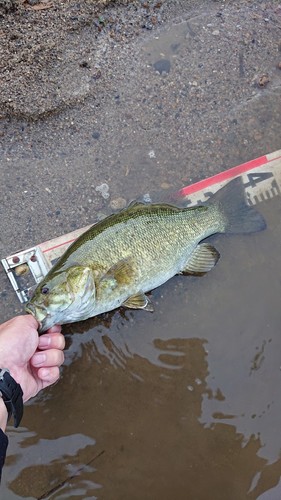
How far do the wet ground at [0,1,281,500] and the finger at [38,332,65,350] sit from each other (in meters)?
0.37

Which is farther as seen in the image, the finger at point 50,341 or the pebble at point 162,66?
the pebble at point 162,66

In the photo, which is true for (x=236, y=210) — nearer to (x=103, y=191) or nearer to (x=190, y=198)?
(x=190, y=198)

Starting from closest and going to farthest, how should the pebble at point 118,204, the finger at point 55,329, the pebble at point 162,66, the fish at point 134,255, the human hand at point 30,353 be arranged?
the human hand at point 30,353
the fish at point 134,255
the finger at point 55,329
the pebble at point 118,204
the pebble at point 162,66

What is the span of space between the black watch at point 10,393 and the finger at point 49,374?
0.85 ft

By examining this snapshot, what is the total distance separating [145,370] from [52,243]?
120cm

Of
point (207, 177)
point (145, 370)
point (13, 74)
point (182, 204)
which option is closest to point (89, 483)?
point (145, 370)

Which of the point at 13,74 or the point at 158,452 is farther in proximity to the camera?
the point at 13,74

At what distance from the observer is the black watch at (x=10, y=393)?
3041 millimetres

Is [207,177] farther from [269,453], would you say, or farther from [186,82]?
[269,453]

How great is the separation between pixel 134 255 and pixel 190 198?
792 millimetres

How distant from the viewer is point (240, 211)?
3.89 meters

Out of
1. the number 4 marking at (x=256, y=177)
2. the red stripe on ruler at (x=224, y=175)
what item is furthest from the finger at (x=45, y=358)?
the number 4 marking at (x=256, y=177)

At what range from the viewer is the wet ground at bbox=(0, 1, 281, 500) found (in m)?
3.65

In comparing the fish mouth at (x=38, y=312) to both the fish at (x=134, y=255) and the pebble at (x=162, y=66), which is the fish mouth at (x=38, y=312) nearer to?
the fish at (x=134, y=255)
